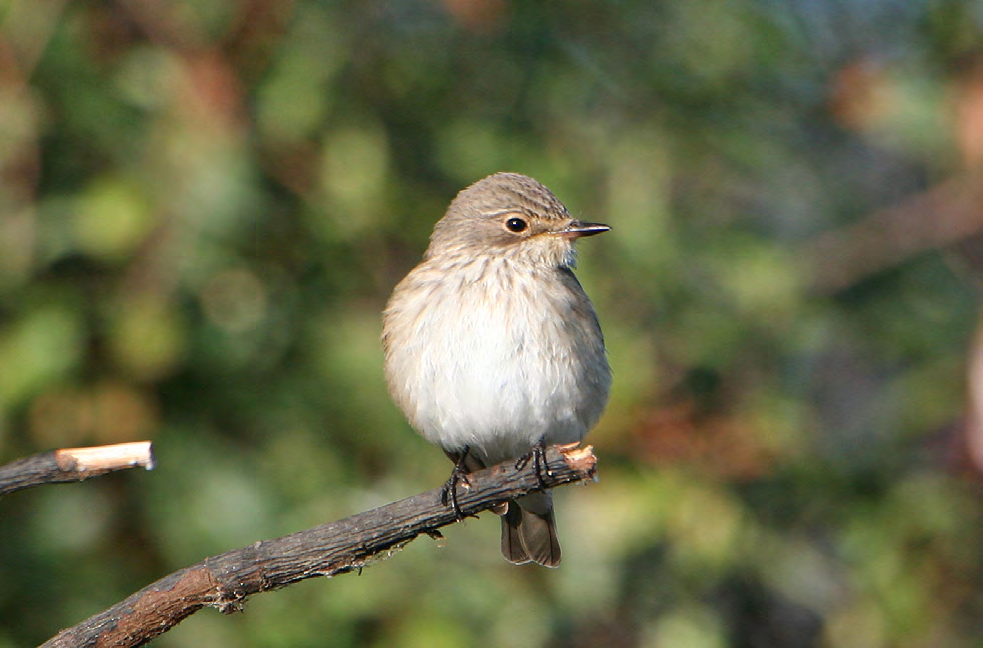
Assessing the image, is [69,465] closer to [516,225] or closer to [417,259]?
[516,225]

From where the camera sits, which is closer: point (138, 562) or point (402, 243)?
point (138, 562)

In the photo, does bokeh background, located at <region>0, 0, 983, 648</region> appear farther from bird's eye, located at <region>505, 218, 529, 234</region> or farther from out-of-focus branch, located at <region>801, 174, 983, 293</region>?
bird's eye, located at <region>505, 218, 529, 234</region>

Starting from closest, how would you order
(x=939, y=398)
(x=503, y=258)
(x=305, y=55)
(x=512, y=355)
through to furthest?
(x=512, y=355), (x=503, y=258), (x=305, y=55), (x=939, y=398)

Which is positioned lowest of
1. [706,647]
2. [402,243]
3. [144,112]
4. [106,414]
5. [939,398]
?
[706,647]

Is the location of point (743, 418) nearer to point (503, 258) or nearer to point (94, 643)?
point (503, 258)

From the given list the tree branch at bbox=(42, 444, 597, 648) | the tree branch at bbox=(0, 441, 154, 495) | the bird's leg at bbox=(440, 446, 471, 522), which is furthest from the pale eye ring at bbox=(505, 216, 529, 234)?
the tree branch at bbox=(0, 441, 154, 495)

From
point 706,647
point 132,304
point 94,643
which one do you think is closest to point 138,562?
point 132,304

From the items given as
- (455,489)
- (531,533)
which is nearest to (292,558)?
(455,489)

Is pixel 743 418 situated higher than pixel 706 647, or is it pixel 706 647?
pixel 743 418
